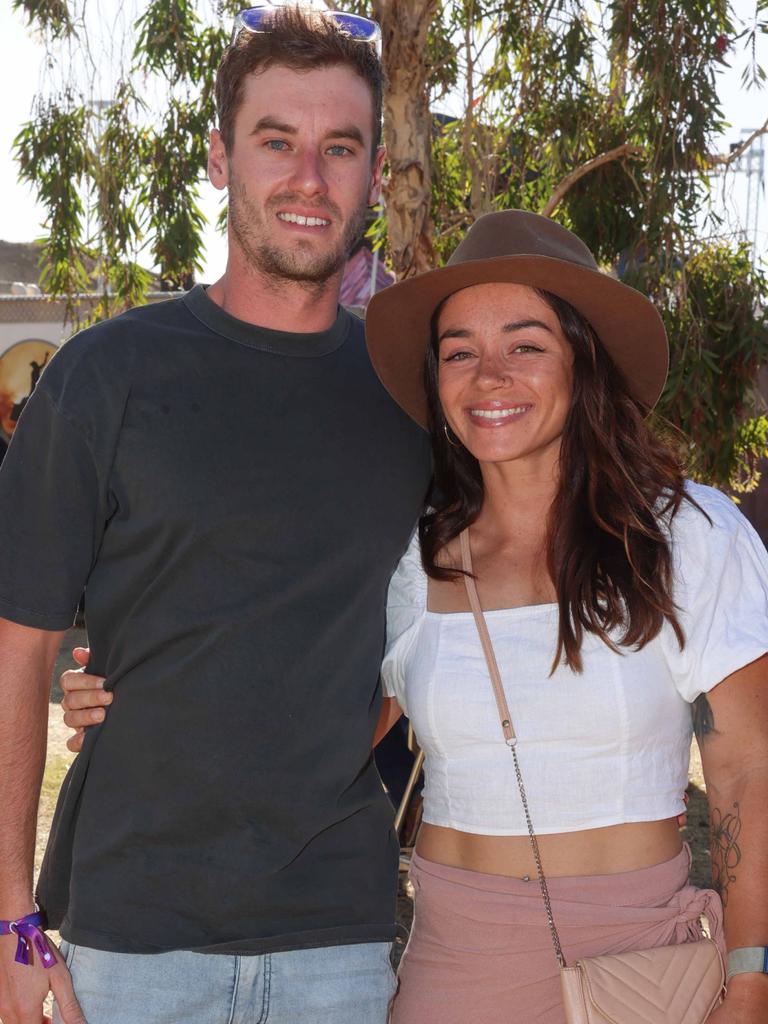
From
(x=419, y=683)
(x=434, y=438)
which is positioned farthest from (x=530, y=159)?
(x=419, y=683)

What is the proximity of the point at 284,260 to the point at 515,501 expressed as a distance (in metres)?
0.73

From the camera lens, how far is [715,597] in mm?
2303

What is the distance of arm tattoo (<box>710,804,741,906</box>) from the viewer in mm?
2244

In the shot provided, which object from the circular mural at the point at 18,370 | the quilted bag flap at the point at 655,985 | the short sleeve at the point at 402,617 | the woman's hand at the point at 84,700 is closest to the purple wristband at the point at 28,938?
the woman's hand at the point at 84,700

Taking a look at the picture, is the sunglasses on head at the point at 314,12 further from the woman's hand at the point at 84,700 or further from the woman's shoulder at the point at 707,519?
the woman's hand at the point at 84,700

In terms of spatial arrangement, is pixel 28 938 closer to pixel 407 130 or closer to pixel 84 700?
pixel 84 700

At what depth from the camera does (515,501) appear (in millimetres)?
2678

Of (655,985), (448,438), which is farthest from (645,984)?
(448,438)

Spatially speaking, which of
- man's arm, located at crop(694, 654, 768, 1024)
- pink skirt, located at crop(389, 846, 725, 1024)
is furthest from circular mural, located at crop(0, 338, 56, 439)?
man's arm, located at crop(694, 654, 768, 1024)

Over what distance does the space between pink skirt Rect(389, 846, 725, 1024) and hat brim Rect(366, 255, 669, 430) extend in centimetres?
104

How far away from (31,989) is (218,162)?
1.71 metres

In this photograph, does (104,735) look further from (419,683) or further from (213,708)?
(419,683)

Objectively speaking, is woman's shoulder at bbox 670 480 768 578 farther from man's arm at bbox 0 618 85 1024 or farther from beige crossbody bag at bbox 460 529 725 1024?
man's arm at bbox 0 618 85 1024

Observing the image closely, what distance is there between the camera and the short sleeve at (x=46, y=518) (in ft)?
7.19
